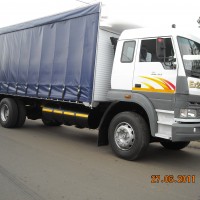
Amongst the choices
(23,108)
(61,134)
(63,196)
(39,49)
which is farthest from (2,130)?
(63,196)

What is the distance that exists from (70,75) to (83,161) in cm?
248

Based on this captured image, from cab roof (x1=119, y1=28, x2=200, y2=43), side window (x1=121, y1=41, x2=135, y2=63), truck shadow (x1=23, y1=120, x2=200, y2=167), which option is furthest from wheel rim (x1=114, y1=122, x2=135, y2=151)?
cab roof (x1=119, y1=28, x2=200, y2=43)

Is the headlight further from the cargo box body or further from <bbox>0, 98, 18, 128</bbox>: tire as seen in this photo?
<bbox>0, 98, 18, 128</bbox>: tire

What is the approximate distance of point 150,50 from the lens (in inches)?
234

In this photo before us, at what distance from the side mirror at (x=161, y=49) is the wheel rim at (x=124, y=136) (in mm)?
1614

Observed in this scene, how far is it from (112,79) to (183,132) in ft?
6.90

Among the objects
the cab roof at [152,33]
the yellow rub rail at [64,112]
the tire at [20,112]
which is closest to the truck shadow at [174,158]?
the yellow rub rail at [64,112]

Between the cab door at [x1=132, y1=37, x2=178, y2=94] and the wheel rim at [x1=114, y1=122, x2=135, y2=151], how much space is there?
85 cm

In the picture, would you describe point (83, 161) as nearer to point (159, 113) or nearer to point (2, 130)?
point (159, 113)

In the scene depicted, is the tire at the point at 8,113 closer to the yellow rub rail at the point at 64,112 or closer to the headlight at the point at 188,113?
the yellow rub rail at the point at 64,112

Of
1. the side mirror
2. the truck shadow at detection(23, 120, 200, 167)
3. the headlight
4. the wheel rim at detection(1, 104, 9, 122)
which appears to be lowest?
the truck shadow at detection(23, 120, 200, 167)

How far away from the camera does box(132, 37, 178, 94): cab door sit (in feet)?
18.2

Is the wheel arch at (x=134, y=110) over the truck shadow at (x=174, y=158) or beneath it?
over

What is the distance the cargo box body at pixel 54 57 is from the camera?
6.80m
